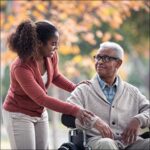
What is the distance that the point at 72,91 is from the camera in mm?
4020

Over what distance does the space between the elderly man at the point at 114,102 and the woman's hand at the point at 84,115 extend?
0.15 m

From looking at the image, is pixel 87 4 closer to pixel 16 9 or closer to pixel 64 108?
pixel 16 9

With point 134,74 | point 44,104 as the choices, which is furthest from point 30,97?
point 134,74

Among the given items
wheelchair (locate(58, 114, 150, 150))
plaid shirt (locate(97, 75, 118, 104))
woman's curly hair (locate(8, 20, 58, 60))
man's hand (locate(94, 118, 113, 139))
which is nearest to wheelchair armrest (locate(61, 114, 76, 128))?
wheelchair (locate(58, 114, 150, 150))

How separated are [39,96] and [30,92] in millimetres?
69

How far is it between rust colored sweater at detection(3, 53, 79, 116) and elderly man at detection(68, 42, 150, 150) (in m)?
0.24

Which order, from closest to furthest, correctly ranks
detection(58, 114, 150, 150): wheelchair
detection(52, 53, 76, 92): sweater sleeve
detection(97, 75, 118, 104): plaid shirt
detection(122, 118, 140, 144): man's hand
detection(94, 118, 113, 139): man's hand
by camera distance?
detection(94, 118, 113, 139): man's hand, detection(58, 114, 150, 150): wheelchair, detection(122, 118, 140, 144): man's hand, detection(97, 75, 118, 104): plaid shirt, detection(52, 53, 76, 92): sweater sleeve

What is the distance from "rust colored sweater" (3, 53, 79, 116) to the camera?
3549 millimetres

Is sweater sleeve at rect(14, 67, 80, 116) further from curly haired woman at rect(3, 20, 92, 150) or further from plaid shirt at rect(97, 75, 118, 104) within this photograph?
plaid shirt at rect(97, 75, 118, 104)

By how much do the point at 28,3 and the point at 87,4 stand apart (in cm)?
79

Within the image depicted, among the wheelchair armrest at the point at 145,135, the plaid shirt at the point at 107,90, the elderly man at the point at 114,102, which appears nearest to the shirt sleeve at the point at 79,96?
the elderly man at the point at 114,102

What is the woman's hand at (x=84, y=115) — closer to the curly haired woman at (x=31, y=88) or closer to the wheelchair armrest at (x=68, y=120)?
the curly haired woman at (x=31, y=88)

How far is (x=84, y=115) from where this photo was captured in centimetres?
352

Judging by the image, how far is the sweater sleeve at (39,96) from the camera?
3.54 meters
